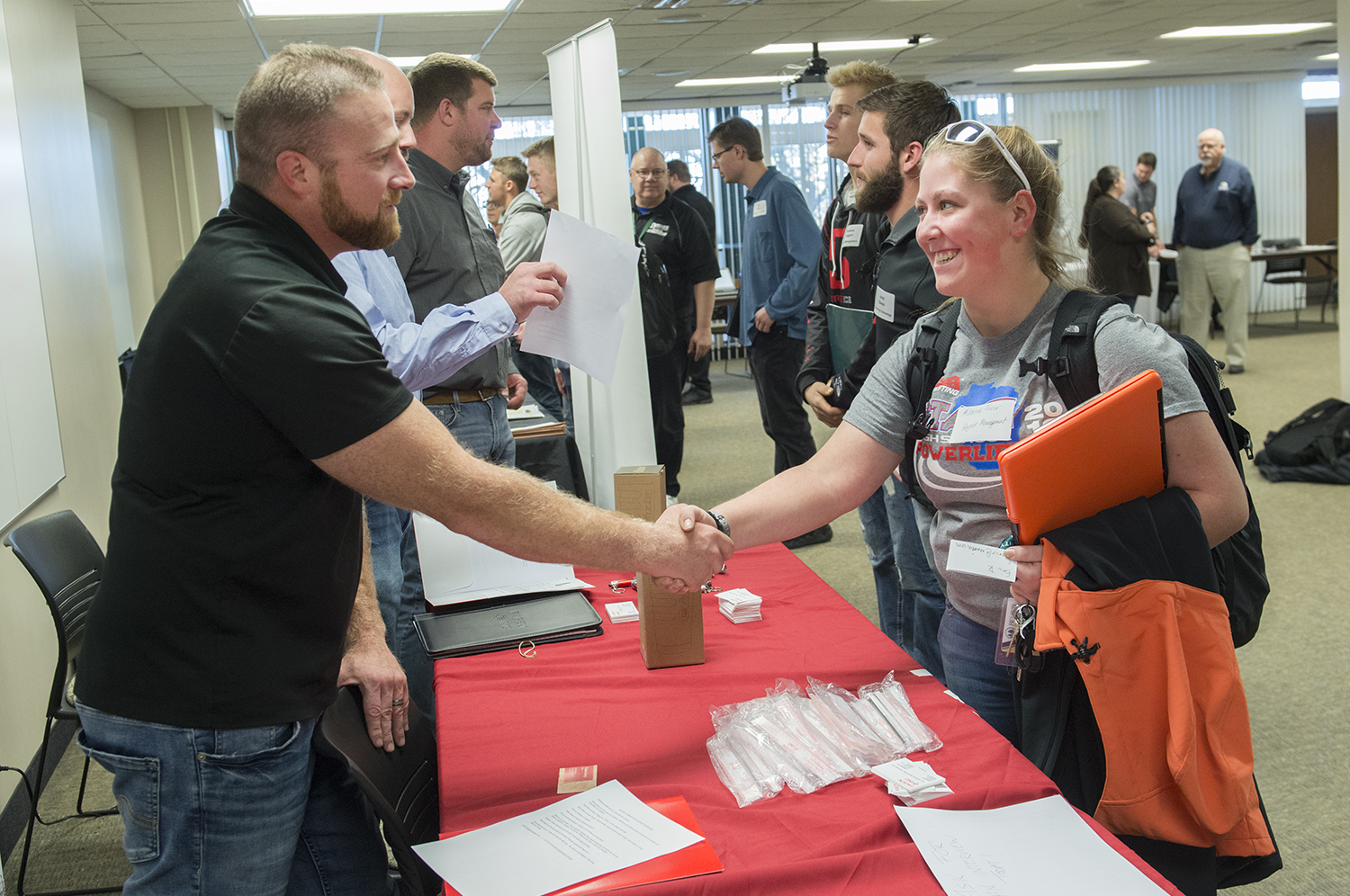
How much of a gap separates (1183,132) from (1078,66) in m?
2.56

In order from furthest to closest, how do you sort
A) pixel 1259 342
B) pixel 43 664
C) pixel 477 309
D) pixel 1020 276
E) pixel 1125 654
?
pixel 1259 342 < pixel 43 664 < pixel 477 309 < pixel 1020 276 < pixel 1125 654

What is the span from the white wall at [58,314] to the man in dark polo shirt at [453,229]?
138cm

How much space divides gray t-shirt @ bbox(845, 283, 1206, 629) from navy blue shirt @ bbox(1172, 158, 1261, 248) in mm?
8450

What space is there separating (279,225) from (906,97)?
1855mm

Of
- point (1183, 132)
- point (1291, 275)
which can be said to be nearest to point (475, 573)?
point (1291, 275)

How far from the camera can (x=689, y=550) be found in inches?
62.8

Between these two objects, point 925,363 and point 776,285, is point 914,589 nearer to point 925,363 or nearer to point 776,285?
point 925,363

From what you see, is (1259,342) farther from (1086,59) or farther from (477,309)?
(477,309)

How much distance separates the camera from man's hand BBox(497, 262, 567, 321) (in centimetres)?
221

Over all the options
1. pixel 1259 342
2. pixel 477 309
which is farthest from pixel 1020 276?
pixel 1259 342

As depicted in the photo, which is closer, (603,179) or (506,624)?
(506,624)

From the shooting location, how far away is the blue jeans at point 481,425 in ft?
8.80

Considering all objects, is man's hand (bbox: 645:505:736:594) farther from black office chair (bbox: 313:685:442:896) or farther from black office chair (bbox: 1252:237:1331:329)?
black office chair (bbox: 1252:237:1331:329)

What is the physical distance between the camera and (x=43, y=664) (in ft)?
10.3
